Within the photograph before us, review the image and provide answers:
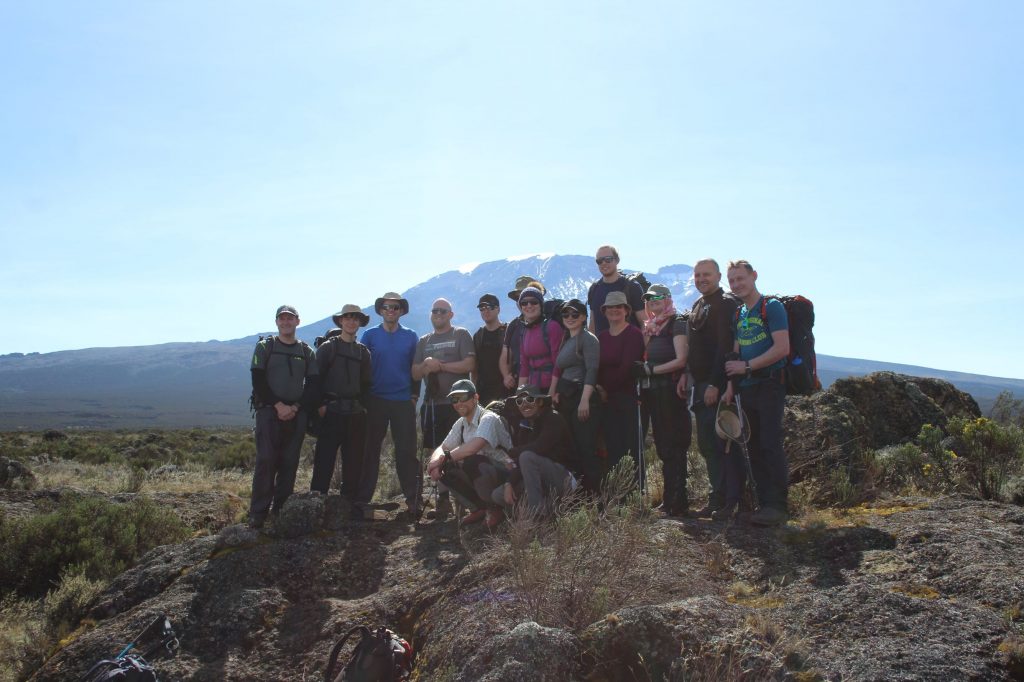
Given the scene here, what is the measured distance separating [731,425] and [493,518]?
6.41 feet

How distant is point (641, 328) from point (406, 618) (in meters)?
3.50

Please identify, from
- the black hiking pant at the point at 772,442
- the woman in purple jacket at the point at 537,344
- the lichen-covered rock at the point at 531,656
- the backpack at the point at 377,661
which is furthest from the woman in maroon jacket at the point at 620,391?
the lichen-covered rock at the point at 531,656

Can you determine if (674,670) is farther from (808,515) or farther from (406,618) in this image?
(808,515)

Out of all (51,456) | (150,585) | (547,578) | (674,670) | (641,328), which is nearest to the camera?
(674,670)

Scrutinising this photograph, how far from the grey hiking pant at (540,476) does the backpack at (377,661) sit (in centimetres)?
186

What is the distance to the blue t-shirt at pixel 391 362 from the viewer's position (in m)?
7.38

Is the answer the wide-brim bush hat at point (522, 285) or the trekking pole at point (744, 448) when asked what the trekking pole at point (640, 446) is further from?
the wide-brim bush hat at point (522, 285)

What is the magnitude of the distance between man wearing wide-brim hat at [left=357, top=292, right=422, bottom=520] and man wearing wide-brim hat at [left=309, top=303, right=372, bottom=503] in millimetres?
89

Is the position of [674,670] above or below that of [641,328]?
below

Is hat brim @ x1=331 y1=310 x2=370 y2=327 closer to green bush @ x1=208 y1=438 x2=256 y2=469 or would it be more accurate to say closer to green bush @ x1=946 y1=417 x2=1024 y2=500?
green bush @ x1=946 y1=417 x2=1024 y2=500

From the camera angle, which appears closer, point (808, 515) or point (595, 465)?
point (808, 515)

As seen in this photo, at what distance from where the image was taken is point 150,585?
555 centimetres

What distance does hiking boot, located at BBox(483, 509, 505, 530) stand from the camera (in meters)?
5.72

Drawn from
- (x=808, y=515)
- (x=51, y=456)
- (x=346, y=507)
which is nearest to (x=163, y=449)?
(x=51, y=456)
